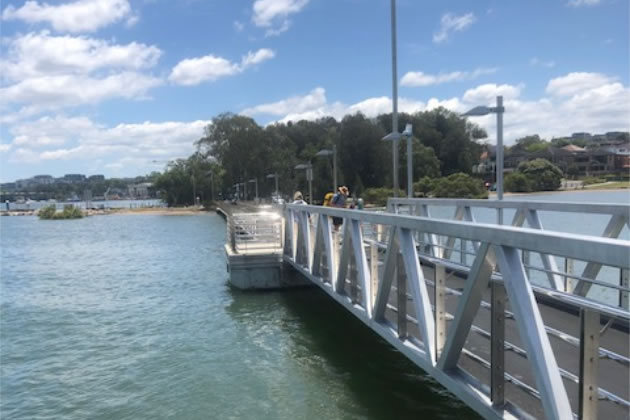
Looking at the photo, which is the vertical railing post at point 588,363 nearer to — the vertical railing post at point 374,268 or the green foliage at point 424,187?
the vertical railing post at point 374,268

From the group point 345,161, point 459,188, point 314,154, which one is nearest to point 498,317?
point 459,188

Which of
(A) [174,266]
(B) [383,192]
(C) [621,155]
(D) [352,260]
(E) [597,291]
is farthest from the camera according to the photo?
(C) [621,155]

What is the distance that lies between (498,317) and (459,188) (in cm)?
6019

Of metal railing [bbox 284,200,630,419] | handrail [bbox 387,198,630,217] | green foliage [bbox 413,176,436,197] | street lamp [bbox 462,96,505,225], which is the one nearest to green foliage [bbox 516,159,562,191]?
green foliage [bbox 413,176,436,197]

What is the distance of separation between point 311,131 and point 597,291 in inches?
3264

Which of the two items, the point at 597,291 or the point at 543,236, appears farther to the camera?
the point at 597,291

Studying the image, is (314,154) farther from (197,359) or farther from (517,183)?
(197,359)

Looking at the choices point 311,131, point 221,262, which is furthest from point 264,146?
point 221,262

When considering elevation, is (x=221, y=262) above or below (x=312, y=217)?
below

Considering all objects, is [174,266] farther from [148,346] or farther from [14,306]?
[148,346]

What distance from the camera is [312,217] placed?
1198cm

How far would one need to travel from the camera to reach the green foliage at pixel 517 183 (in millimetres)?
76537

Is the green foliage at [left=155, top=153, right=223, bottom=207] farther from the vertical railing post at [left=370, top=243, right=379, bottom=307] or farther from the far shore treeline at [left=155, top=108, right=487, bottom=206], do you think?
the vertical railing post at [left=370, top=243, right=379, bottom=307]

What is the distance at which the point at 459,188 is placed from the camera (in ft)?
202
